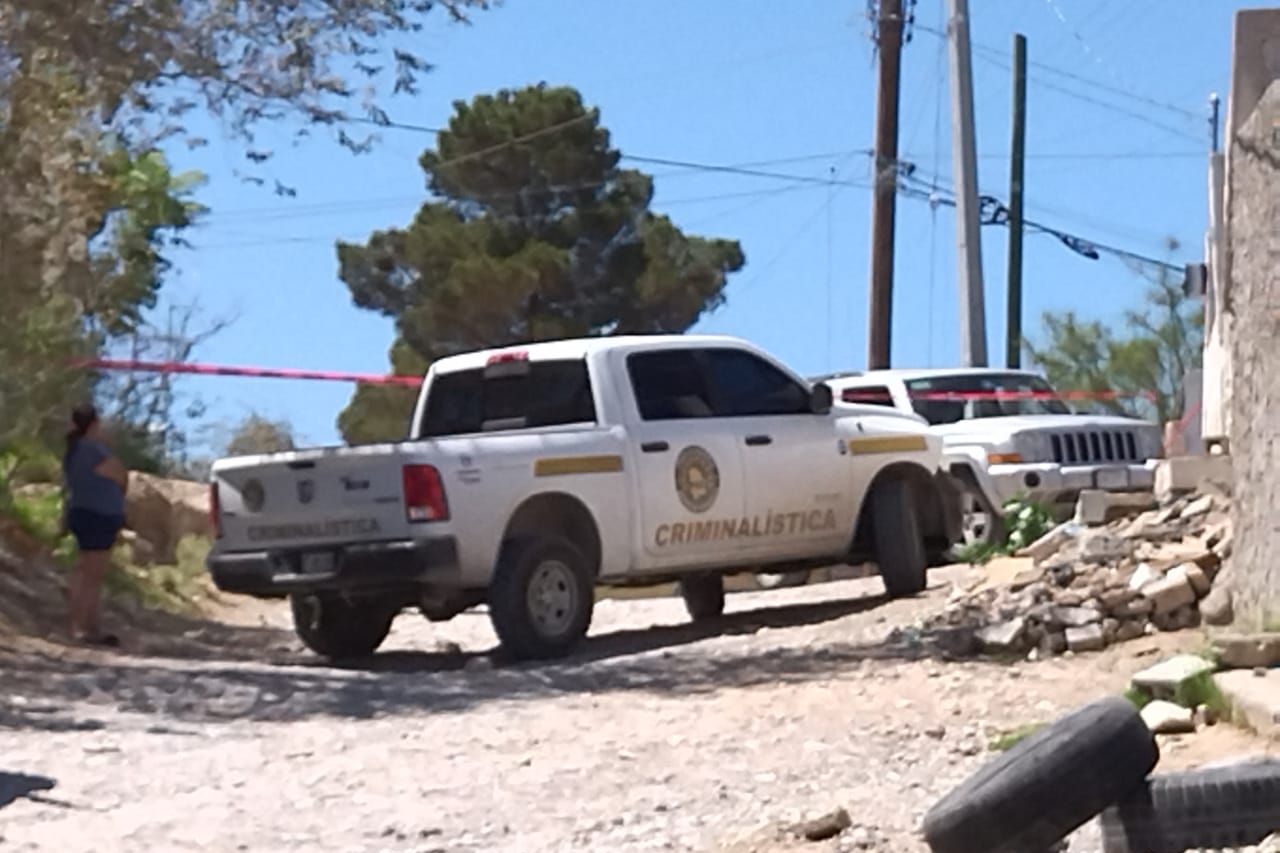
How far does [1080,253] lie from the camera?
39.8 metres

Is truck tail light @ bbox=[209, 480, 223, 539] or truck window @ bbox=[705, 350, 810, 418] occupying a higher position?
truck window @ bbox=[705, 350, 810, 418]

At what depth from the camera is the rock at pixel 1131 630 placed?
39.4 ft

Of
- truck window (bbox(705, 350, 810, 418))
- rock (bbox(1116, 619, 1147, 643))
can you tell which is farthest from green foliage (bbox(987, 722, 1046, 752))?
truck window (bbox(705, 350, 810, 418))

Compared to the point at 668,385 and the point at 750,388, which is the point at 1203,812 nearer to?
the point at 668,385

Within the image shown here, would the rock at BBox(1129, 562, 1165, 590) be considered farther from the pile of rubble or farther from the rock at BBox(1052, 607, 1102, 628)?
the rock at BBox(1052, 607, 1102, 628)

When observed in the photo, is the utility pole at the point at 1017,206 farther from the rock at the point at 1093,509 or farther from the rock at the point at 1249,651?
the rock at the point at 1249,651

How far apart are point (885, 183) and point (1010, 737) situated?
20.4 m

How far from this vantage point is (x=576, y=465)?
13.9 m

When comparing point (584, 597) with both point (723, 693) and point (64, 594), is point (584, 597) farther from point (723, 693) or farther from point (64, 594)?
point (64, 594)

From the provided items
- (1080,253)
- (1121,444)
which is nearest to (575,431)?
(1121,444)

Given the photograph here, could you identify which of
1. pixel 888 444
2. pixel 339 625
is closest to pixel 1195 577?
pixel 888 444

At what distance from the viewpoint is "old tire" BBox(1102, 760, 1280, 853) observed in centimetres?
639

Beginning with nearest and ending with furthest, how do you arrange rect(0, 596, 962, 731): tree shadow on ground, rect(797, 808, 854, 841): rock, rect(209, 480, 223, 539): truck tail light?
rect(797, 808, 854, 841): rock < rect(0, 596, 962, 731): tree shadow on ground < rect(209, 480, 223, 539): truck tail light

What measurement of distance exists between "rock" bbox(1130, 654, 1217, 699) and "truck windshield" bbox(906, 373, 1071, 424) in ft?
33.8
